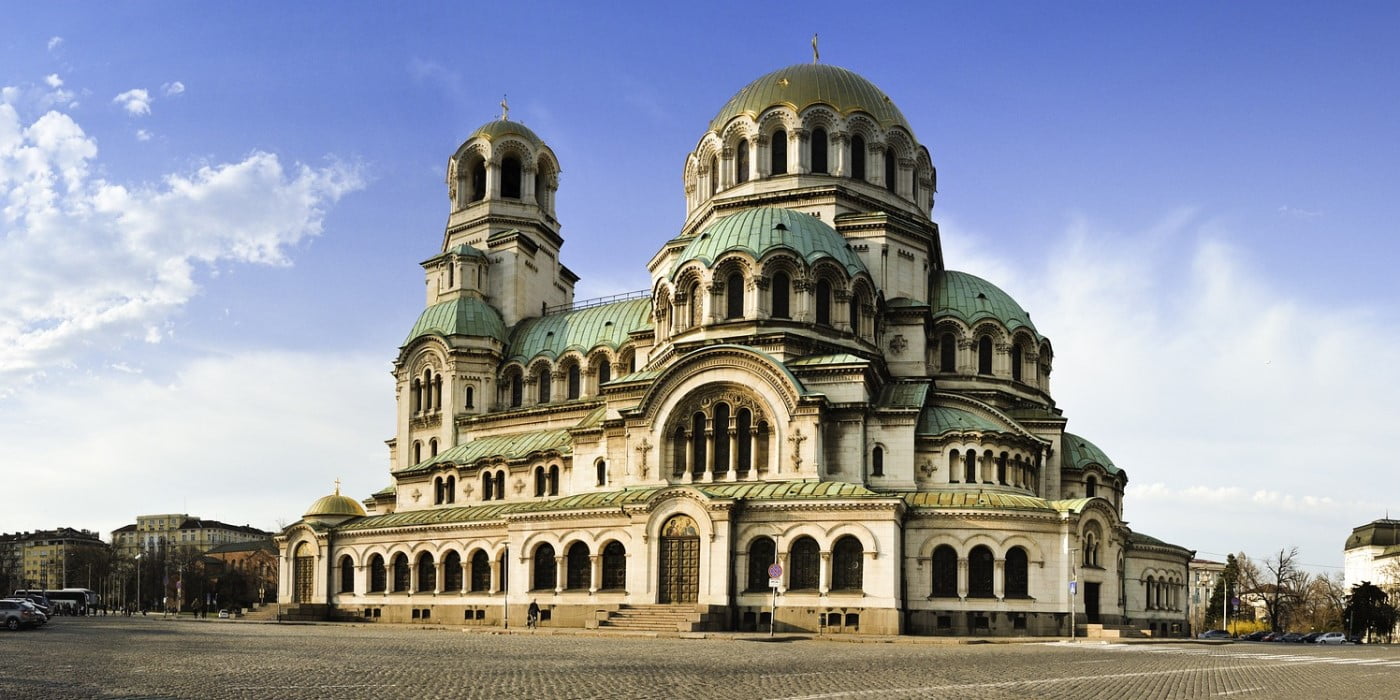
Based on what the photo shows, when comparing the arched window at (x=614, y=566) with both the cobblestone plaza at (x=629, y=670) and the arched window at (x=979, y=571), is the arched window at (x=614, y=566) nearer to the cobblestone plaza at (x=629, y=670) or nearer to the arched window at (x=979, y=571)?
the arched window at (x=979, y=571)

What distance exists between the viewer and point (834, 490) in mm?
47969

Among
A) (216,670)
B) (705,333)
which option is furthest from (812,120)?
(216,670)

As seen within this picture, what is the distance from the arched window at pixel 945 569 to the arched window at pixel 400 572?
26.4m

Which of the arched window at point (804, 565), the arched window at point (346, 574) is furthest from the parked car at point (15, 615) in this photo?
the arched window at point (804, 565)

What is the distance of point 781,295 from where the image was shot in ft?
176

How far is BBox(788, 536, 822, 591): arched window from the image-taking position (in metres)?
47.8

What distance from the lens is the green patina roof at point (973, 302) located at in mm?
60344

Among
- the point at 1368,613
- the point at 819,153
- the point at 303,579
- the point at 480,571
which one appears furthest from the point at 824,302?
the point at 1368,613

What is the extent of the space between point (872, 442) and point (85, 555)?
135 metres

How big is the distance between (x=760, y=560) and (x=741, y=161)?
23.1 meters

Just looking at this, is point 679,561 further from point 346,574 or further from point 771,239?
point 346,574

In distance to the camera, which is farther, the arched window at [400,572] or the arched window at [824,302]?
the arched window at [400,572]

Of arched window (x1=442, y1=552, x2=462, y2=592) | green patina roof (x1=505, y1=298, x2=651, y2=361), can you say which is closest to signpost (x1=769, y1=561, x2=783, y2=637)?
arched window (x1=442, y1=552, x2=462, y2=592)

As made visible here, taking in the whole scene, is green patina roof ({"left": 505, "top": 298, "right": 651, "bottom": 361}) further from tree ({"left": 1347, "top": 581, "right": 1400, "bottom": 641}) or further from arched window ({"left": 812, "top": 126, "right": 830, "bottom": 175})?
tree ({"left": 1347, "top": 581, "right": 1400, "bottom": 641})
